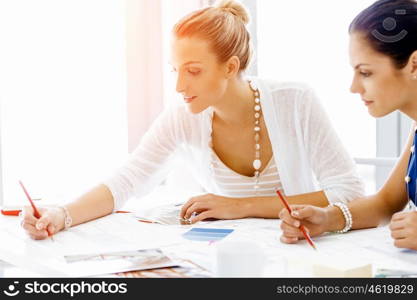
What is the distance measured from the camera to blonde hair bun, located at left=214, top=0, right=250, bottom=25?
6.02 ft

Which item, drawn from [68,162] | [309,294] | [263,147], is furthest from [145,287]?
[68,162]

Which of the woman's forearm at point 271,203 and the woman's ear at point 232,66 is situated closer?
the woman's forearm at point 271,203

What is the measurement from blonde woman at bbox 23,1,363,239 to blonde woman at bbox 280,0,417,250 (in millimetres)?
201

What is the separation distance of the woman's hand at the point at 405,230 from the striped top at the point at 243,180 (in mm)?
597

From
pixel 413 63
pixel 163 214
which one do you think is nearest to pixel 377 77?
pixel 413 63

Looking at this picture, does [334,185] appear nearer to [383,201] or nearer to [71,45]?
[383,201]

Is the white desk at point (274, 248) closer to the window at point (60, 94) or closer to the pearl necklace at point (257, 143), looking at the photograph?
the pearl necklace at point (257, 143)

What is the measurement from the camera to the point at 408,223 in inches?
49.2

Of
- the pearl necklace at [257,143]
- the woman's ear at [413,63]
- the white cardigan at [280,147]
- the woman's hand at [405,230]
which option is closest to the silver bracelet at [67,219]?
the white cardigan at [280,147]

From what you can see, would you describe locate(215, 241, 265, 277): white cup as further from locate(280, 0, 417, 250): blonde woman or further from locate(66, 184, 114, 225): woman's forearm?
locate(66, 184, 114, 225): woman's forearm

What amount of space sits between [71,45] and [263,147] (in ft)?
4.21

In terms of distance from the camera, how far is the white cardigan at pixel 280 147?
1737 millimetres

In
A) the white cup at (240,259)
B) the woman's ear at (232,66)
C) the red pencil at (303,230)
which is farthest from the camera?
the woman's ear at (232,66)

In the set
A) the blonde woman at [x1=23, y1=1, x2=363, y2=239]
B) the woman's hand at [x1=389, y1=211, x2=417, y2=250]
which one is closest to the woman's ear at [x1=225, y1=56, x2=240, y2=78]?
the blonde woman at [x1=23, y1=1, x2=363, y2=239]
